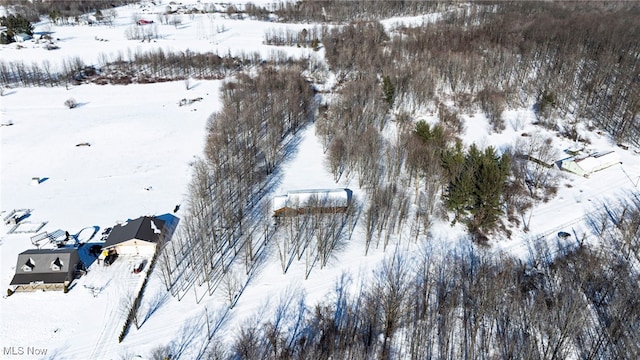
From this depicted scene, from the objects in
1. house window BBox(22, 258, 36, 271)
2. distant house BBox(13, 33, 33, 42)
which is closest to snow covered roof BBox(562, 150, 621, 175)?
house window BBox(22, 258, 36, 271)

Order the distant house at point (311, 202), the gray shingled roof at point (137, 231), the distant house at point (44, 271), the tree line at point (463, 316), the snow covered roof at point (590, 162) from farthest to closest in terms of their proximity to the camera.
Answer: the snow covered roof at point (590, 162), the distant house at point (311, 202), the gray shingled roof at point (137, 231), the distant house at point (44, 271), the tree line at point (463, 316)

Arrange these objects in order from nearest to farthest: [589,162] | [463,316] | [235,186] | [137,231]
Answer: [463,316], [137,231], [235,186], [589,162]

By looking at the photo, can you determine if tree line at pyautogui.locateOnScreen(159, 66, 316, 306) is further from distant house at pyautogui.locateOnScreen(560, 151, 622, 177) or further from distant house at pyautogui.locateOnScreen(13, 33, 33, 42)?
distant house at pyautogui.locateOnScreen(13, 33, 33, 42)

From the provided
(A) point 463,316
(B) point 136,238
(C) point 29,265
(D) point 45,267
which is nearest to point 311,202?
(B) point 136,238

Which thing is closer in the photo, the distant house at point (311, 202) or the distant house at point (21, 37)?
the distant house at point (311, 202)

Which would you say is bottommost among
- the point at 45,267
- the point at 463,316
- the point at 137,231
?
the point at 463,316

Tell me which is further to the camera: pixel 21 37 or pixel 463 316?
pixel 21 37

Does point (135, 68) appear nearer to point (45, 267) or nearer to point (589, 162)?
point (45, 267)

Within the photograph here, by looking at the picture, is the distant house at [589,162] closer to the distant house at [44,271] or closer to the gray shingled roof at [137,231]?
the gray shingled roof at [137,231]

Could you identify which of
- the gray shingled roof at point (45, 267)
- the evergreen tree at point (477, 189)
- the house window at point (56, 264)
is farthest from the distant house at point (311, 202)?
the house window at point (56, 264)
